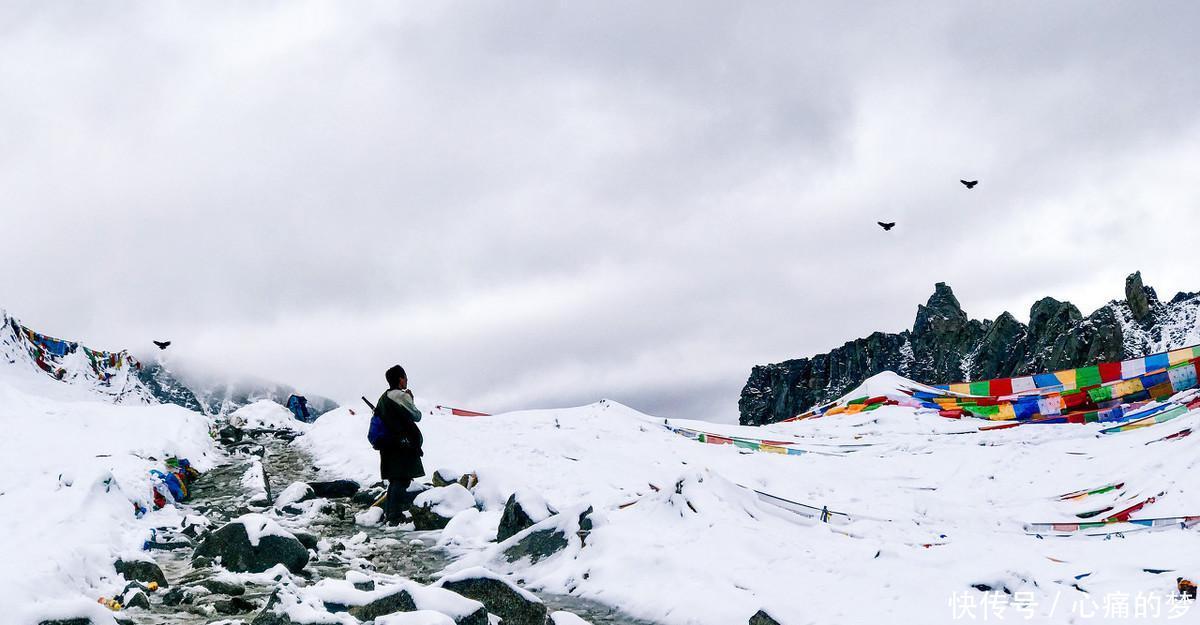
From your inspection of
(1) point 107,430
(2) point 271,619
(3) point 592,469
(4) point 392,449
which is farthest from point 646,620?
(1) point 107,430

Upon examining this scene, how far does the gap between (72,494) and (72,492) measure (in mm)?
105

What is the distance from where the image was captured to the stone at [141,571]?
7223 millimetres

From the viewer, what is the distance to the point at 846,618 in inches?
233

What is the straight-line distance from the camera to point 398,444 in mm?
11156

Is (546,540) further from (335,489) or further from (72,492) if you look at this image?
(72,492)

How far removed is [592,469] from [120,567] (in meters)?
8.70

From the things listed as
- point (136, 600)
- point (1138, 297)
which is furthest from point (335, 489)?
point (1138, 297)

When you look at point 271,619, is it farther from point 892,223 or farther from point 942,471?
point 892,223

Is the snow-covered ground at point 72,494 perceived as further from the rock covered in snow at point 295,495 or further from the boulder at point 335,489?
the boulder at point 335,489

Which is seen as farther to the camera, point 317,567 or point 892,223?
point 892,223

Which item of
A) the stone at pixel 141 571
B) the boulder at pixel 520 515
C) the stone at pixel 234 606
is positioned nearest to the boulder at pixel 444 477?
the boulder at pixel 520 515

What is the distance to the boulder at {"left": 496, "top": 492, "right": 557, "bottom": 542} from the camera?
9.17 meters

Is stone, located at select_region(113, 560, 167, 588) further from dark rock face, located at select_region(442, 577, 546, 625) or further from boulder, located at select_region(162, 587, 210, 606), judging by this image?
dark rock face, located at select_region(442, 577, 546, 625)

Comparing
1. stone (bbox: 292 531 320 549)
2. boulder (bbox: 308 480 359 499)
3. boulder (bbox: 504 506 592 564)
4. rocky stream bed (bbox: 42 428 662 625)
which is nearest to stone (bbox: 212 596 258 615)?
rocky stream bed (bbox: 42 428 662 625)
